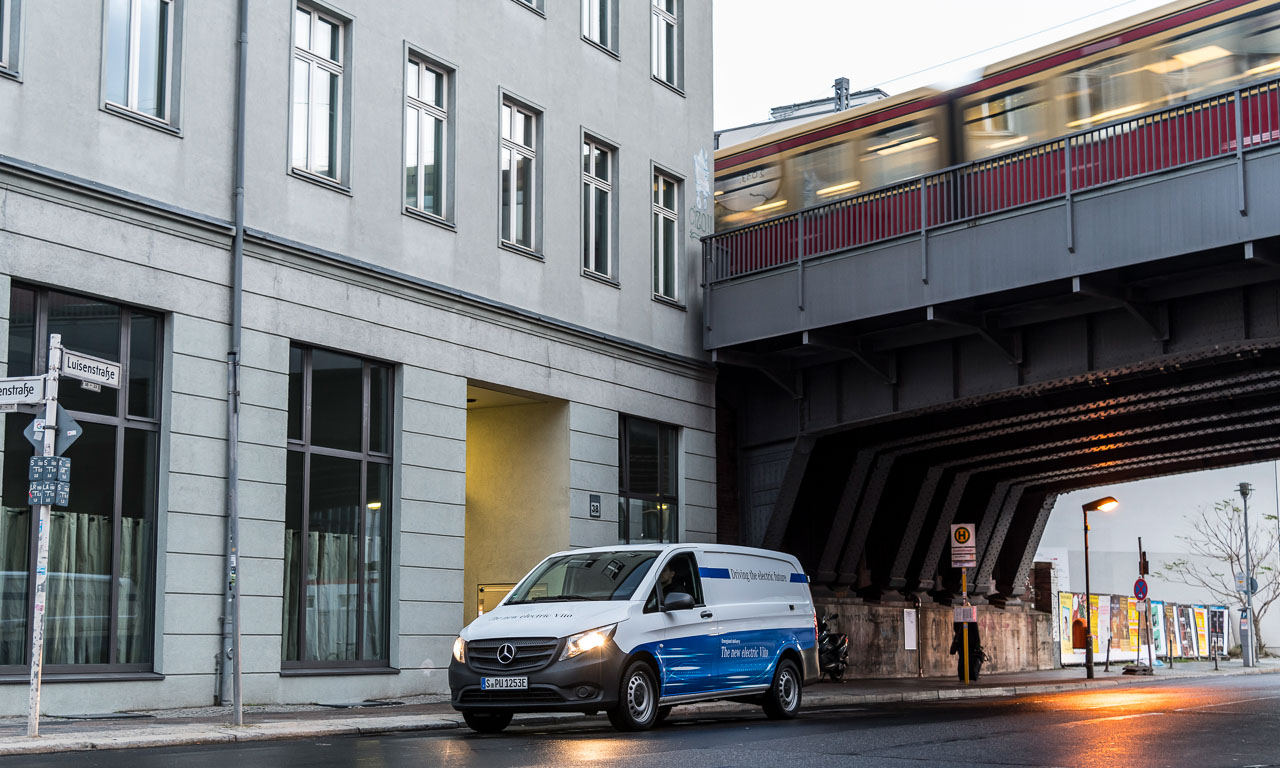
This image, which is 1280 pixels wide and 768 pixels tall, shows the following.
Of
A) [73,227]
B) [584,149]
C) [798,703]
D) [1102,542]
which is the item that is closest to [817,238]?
[584,149]

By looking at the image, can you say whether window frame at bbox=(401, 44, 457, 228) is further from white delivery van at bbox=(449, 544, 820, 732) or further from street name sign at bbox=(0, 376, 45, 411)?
street name sign at bbox=(0, 376, 45, 411)

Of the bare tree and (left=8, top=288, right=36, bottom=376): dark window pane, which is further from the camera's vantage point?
the bare tree

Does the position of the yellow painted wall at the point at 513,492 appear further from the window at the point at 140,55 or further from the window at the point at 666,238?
the window at the point at 140,55

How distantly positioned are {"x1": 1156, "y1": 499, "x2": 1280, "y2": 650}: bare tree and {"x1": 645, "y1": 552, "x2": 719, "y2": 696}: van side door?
5955 cm

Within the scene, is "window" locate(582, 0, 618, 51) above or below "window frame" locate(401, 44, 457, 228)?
above

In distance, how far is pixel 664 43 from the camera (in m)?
28.5

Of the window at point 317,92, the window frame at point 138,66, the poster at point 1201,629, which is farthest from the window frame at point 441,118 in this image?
the poster at point 1201,629

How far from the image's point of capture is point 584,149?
2564 centimetres

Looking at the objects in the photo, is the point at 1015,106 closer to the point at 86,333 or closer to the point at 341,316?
the point at 341,316

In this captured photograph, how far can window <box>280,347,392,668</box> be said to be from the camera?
19.5 metres

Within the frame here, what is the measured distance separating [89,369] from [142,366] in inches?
189


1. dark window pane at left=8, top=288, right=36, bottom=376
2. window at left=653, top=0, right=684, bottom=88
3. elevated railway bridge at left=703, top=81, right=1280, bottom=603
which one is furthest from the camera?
window at left=653, top=0, right=684, bottom=88

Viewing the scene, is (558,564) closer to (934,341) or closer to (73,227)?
(73,227)

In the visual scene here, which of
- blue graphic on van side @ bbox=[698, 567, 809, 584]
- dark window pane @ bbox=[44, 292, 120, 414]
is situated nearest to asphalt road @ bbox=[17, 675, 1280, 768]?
blue graphic on van side @ bbox=[698, 567, 809, 584]
